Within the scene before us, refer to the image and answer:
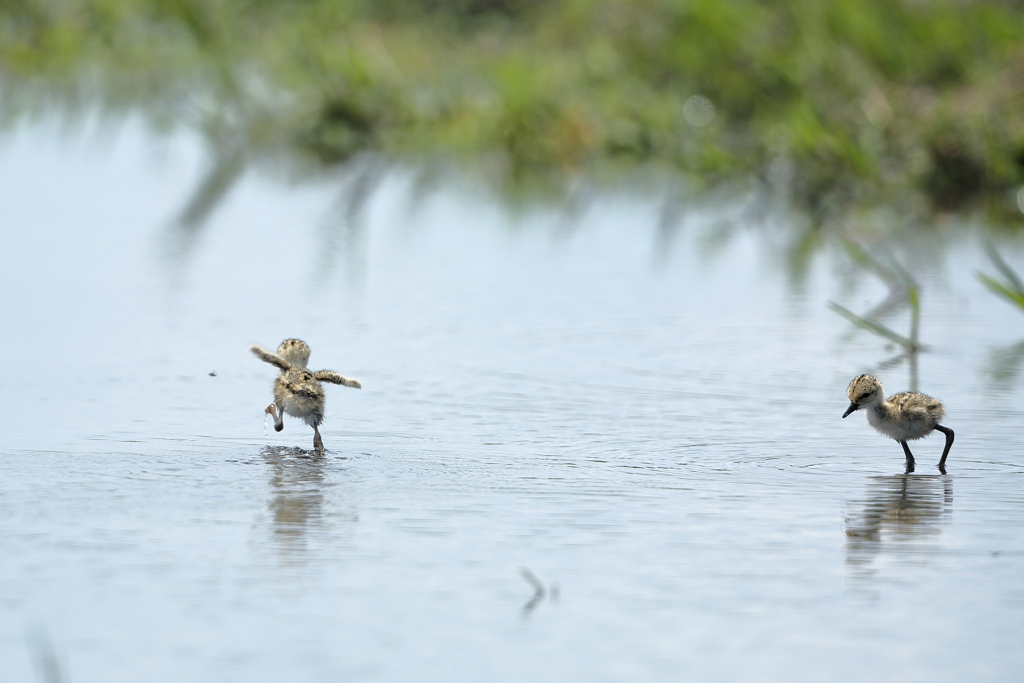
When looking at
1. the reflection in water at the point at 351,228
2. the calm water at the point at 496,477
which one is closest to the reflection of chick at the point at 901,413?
the calm water at the point at 496,477

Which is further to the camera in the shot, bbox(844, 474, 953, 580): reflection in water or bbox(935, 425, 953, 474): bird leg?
bbox(935, 425, 953, 474): bird leg

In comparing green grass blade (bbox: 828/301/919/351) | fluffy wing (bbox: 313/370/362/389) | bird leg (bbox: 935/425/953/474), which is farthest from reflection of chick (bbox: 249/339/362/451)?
green grass blade (bbox: 828/301/919/351)

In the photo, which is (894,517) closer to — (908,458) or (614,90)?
(908,458)

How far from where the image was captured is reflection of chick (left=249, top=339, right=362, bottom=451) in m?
6.73

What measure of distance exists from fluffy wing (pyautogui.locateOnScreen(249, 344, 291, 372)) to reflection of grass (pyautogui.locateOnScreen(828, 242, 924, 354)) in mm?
2774

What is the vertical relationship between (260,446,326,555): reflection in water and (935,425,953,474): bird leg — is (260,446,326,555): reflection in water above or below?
below

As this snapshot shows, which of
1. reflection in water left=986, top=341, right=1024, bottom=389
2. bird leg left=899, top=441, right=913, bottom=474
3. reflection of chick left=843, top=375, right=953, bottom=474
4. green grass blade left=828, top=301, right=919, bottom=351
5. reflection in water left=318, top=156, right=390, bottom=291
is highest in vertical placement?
reflection in water left=318, top=156, right=390, bottom=291

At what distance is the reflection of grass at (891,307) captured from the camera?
8.80 meters

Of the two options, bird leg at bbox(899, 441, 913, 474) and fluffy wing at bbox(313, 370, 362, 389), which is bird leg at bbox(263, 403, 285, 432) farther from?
bird leg at bbox(899, 441, 913, 474)

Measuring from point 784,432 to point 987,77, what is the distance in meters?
11.4

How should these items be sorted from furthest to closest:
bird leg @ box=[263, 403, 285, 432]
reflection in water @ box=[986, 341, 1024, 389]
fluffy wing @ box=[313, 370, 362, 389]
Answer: reflection in water @ box=[986, 341, 1024, 389], bird leg @ box=[263, 403, 285, 432], fluffy wing @ box=[313, 370, 362, 389]

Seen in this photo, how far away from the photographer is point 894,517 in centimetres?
579

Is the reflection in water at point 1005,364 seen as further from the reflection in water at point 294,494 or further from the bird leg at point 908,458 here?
the reflection in water at point 294,494

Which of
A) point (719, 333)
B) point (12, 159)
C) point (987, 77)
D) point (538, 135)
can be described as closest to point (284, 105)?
point (538, 135)
